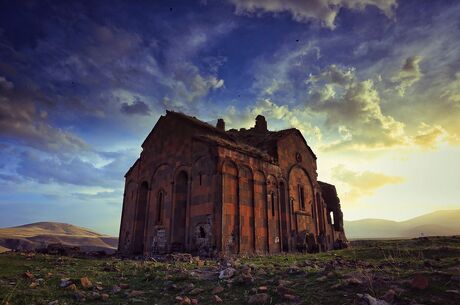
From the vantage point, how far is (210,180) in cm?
1550

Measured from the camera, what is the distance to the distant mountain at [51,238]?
44062 millimetres

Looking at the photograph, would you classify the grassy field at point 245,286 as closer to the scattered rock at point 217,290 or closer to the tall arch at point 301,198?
the scattered rock at point 217,290

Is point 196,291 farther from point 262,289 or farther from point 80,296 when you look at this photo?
point 80,296

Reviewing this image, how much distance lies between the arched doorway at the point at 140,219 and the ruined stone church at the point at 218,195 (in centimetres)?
6

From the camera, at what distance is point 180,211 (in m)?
16.8

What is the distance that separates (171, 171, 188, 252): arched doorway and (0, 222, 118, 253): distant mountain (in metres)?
23.9

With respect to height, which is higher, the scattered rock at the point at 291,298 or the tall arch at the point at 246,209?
the tall arch at the point at 246,209

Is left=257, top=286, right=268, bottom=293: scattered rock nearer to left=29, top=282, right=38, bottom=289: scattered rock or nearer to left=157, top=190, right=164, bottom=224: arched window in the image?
left=29, top=282, right=38, bottom=289: scattered rock

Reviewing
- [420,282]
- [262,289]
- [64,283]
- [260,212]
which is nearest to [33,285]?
[64,283]

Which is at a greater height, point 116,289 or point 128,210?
point 128,210

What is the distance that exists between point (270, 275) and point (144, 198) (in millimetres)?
15156

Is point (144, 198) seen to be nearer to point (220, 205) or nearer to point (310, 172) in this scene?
point (220, 205)

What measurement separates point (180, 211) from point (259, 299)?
12.1 meters

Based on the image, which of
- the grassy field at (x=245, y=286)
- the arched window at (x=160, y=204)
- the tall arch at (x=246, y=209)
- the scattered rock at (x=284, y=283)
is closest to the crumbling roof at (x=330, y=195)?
the tall arch at (x=246, y=209)
